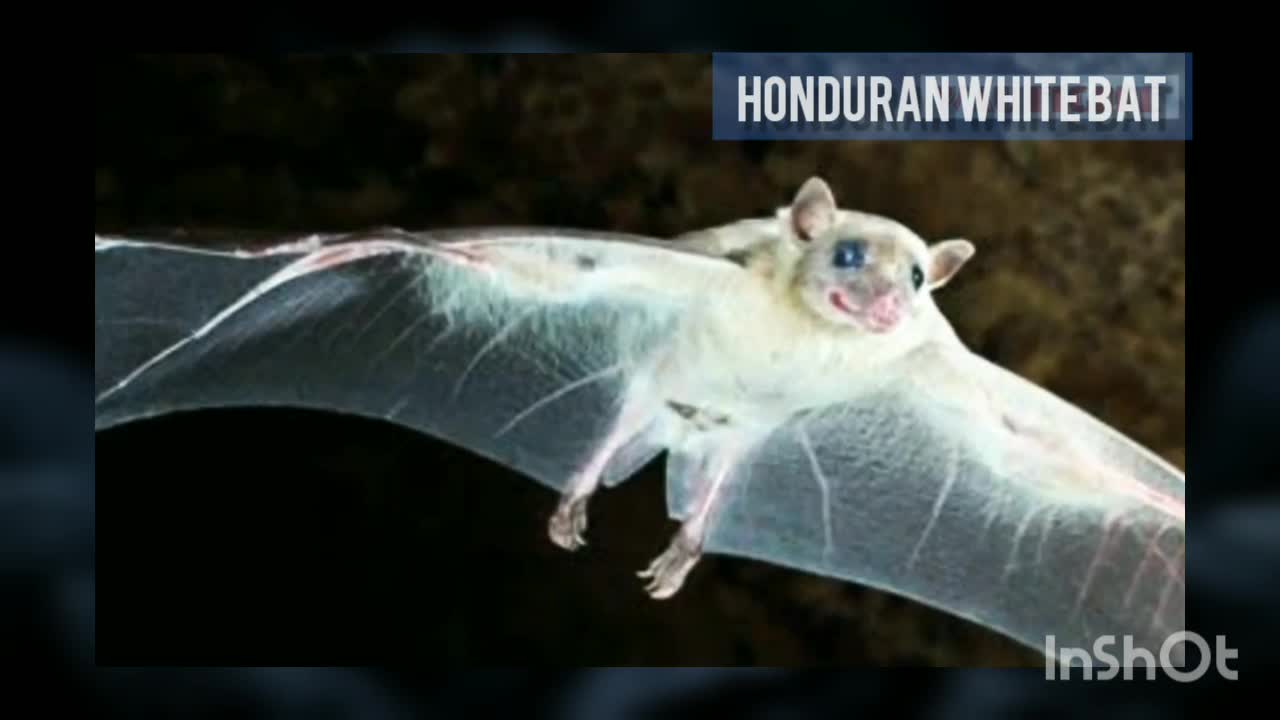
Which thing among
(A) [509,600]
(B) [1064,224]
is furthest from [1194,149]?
(A) [509,600]

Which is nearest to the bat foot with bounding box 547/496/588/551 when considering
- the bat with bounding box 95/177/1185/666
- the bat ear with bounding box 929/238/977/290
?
the bat with bounding box 95/177/1185/666

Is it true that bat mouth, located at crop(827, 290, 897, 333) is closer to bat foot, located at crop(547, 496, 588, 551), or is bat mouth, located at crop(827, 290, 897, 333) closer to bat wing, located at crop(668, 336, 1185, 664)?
bat wing, located at crop(668, 336, 1185, 664)

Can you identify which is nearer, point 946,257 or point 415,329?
point 946,257

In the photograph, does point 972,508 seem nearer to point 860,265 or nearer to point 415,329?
point 860,265

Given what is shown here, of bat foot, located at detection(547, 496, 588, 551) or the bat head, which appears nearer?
the bat head

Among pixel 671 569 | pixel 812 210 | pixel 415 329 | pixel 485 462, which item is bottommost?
pixel 671 569

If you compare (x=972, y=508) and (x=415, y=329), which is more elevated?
(x=415, y=329)

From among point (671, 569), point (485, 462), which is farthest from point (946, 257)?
point (485, 462)
